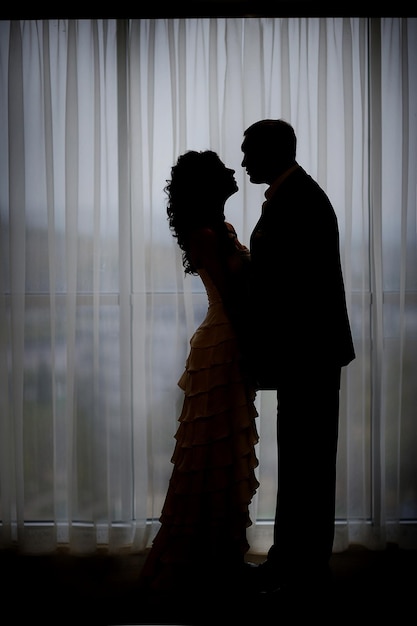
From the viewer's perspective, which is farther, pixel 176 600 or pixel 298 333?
pixel 176 600

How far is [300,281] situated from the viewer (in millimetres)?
1904

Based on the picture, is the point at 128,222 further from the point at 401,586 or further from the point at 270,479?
the point at 401,586

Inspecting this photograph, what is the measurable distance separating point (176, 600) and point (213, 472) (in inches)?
17.7

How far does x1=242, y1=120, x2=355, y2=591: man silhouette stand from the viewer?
1.90 metres

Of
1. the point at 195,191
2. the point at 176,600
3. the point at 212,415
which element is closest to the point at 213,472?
the point at 212,415

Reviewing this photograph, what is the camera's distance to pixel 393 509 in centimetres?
268

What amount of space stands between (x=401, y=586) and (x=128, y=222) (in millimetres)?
1779

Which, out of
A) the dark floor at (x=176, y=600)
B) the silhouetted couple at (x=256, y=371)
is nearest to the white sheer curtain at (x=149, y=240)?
the dark floor at (x=176, y=600)

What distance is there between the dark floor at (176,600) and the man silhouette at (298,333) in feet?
0.44

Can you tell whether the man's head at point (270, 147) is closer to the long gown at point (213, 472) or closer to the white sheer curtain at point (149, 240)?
the long gown at point (213, 472)

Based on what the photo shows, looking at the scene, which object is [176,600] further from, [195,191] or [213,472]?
[195,191]

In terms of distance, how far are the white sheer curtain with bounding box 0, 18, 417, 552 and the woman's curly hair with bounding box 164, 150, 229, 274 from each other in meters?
0.50

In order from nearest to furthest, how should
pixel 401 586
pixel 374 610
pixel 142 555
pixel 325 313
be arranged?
1. pixel 325 313
2. pixel 374 610
3. pixel 401 586
4. pixel 142 555

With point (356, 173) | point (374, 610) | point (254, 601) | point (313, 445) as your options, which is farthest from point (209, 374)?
point (356, 173)
